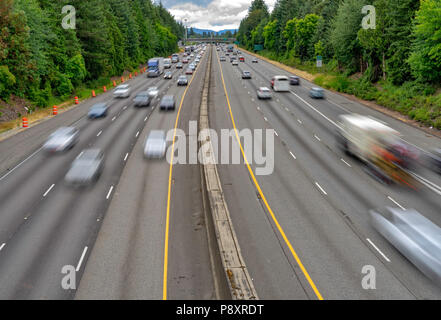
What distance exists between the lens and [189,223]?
672 inches

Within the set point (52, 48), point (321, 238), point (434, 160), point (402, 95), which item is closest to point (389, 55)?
point (402, 95)

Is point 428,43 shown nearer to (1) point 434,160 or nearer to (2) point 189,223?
(1) point 434,160

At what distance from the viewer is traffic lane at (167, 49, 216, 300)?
12605mm

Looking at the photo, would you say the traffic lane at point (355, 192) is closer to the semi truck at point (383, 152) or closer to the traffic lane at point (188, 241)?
the semi truck at point (383, 152)

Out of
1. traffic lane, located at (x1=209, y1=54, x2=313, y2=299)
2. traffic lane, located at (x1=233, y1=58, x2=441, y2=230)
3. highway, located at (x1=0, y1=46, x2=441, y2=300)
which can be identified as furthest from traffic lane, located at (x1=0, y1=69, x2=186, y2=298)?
traffic lane, located at (x1=233, y1=58, x2=441, y2=230)

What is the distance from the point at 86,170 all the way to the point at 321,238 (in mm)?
14988

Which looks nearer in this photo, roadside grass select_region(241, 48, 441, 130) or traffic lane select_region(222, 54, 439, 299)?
traffic lane select_region(222, 54, 439, 299)

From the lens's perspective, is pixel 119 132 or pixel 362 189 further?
pixel 119 132

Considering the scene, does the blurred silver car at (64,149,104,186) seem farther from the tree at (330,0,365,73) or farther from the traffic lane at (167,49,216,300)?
the tree at (330,0,365,73)

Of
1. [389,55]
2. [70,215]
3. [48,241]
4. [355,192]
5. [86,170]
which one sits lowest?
[48,241]

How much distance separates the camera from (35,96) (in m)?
41.1

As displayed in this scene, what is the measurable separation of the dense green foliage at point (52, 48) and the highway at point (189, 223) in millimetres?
11500

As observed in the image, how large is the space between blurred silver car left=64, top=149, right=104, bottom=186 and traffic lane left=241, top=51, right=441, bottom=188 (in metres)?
22.0

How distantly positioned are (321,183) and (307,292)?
A: 408 inches
